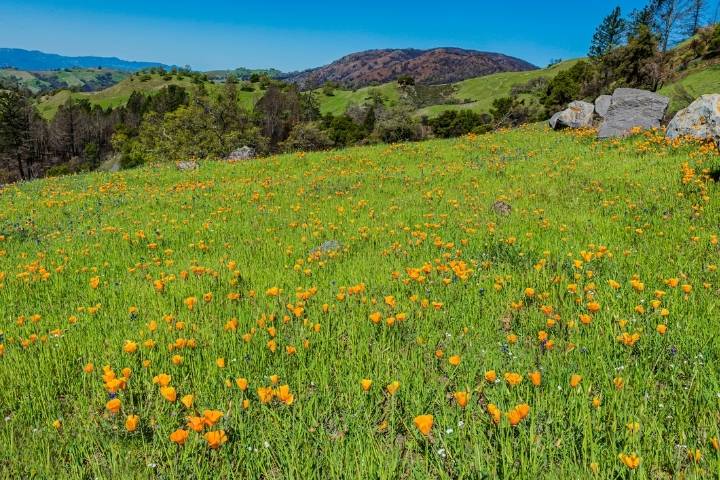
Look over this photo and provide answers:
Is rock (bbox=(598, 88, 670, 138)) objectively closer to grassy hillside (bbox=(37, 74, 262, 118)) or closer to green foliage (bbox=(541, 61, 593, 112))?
green foliage (bbox=(541, 61, 593, 112))

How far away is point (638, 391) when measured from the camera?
3025mm

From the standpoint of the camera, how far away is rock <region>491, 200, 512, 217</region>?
9.10 metres

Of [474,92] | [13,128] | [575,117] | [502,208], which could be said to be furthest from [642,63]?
[474,92]

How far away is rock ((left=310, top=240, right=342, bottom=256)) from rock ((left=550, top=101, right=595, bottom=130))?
64.4 feet

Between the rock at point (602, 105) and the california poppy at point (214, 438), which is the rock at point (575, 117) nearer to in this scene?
the rock at point (602, 105)

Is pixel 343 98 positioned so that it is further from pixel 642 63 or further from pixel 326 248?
pixel 326 248

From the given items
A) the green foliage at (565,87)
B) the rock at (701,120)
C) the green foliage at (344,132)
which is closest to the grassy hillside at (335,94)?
the green foliage at (344,132)

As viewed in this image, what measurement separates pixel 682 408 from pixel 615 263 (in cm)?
330

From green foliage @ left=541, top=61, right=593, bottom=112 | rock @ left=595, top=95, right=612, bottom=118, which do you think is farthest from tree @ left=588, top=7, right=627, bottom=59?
→ rock @ left=595, top=95, right=612, bottom=118

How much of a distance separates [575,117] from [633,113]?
4154mm

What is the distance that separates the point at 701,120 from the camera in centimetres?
1417

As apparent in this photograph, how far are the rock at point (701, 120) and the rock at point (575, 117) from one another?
6928 mm

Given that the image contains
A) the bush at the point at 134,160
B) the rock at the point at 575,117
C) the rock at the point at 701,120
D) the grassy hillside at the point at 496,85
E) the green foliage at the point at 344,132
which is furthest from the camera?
the grassy hillside at the point at 496,85

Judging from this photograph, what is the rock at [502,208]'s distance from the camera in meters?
9.10
